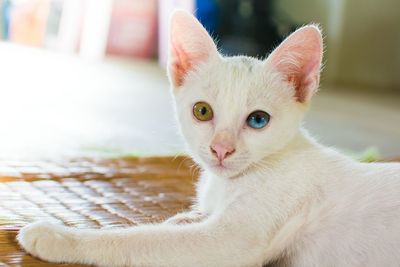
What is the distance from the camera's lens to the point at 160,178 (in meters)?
A: 1.79

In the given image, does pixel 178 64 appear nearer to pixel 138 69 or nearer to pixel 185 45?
pixel 185 45

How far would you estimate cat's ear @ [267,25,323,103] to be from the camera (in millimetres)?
1198

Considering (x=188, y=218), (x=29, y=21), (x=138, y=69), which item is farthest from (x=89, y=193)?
(x=29, y=21)

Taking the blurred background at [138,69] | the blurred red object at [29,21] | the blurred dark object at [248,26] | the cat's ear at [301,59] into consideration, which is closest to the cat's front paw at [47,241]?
the cat's ear at [301,59]

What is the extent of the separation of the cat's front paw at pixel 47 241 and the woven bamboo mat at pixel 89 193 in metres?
0.02

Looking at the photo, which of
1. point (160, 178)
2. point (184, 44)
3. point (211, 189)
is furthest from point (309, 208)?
point (160, 178)

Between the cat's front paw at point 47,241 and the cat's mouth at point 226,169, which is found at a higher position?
the cat's mouth at point 226,169

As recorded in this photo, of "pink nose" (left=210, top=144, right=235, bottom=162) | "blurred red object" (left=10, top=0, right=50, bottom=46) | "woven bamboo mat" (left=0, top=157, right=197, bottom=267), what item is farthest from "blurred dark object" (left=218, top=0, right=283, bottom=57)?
"pink nose" (left=210, top=144, right=235, bottom=162)

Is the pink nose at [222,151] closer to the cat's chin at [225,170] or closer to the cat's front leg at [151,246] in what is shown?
the cat's chin at [225,170]

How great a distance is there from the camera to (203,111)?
1180 mm

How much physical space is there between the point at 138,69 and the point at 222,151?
3.89 m

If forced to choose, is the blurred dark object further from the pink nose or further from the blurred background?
the pink nose

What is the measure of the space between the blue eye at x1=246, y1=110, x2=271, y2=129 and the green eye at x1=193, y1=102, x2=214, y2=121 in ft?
0.24

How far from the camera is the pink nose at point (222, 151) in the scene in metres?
1.11
